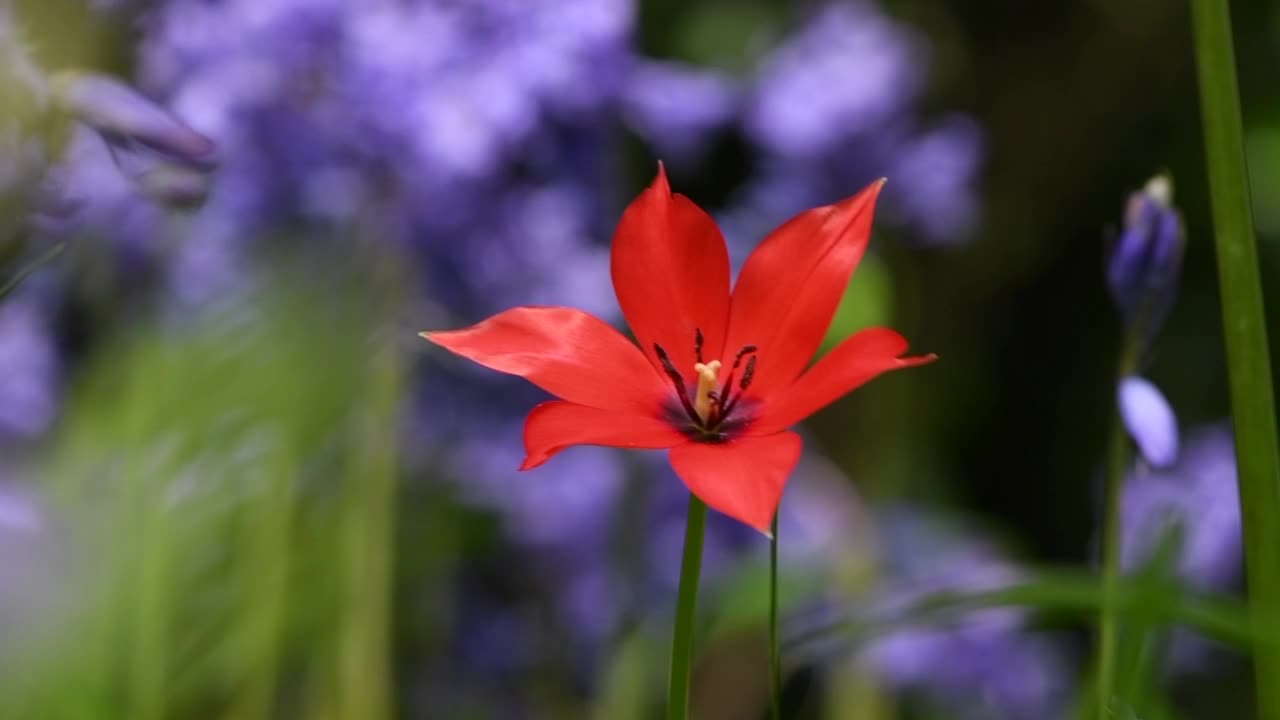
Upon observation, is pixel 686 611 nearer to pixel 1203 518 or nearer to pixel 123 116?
pixel 123 116

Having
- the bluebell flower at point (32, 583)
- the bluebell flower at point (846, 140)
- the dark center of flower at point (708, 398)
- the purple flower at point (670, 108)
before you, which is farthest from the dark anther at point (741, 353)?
the bluebell flower at point (846, 140)

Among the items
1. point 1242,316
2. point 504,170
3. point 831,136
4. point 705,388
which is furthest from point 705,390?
point 831,136

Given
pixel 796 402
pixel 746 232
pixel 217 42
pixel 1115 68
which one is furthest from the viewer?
pixel 1115 68

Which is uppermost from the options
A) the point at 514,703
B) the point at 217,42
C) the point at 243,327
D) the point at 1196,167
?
the point at 1196,167

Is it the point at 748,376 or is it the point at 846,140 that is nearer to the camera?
the point at 748,376

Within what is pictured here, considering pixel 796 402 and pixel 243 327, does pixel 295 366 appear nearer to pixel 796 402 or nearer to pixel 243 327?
pixel 243 327

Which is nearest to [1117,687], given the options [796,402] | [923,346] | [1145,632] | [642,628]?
[1145,632]

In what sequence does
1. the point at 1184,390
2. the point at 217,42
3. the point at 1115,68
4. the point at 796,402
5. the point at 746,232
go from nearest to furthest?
the point at 796,402 → the point at 217,42 → the point at 746,232 → the point at 1184,390 → the point at 1115,68
